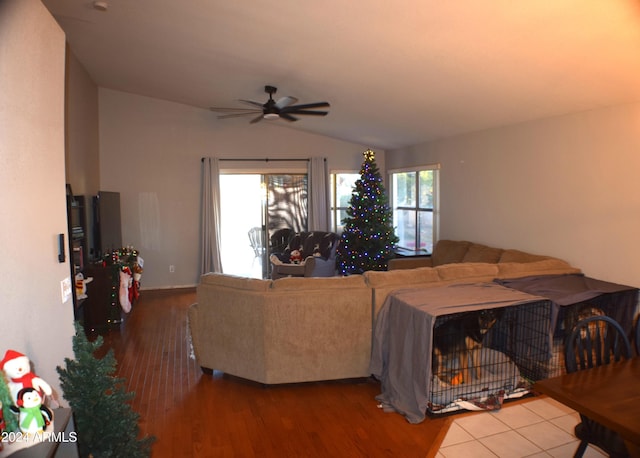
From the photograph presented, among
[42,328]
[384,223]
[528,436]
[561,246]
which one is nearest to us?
[42,328]

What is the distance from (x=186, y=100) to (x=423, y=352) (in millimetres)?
6034

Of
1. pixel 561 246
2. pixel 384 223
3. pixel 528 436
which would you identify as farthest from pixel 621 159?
pixel 384 223

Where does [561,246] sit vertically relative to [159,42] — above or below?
below

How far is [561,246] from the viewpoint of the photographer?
14.5 feet

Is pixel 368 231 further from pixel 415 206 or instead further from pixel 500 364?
pixel 500 364

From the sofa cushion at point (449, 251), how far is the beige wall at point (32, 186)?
15.3 ft

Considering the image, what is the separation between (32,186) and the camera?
2.02 metres

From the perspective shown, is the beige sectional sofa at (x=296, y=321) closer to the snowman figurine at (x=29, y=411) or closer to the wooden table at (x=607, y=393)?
the wooden table at (x=607, y=393)

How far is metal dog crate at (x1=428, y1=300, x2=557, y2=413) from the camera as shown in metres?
3.27

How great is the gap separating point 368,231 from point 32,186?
5220 millimetres

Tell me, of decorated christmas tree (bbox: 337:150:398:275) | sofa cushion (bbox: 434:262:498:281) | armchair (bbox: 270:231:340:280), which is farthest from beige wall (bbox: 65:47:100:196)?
sofa cushion (bbox: 434:262:498:281)

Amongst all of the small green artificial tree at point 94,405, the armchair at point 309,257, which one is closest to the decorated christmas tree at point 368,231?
the armchair at point 309,257

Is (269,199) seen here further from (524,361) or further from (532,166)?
(524,361)

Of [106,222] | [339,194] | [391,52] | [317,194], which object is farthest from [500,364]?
[106,222]
